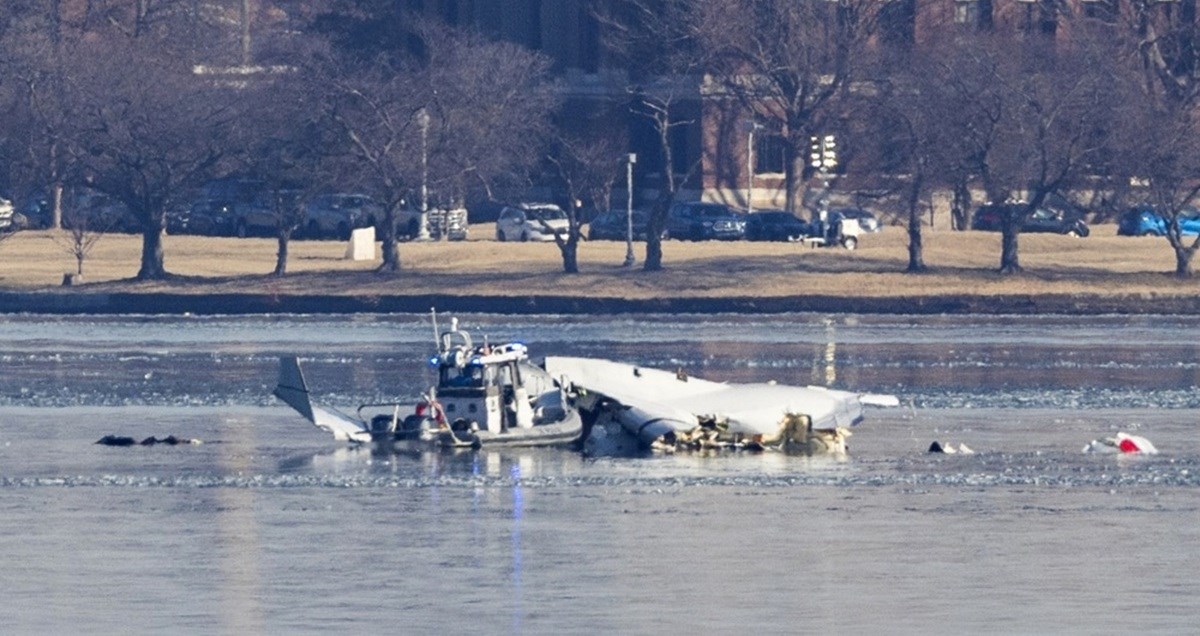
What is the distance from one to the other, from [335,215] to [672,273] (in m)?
17.2

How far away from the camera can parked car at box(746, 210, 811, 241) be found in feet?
282

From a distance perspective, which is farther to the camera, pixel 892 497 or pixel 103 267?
pixel 103 267

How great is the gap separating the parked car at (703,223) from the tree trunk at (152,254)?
18.2 m

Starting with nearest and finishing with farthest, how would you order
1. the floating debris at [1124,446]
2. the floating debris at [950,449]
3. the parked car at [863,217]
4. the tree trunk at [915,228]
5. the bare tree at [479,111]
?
the floating debris at [1124,446] → the floating debris at [950,449] → the tree trunk at [915,228] → the bare tree at [479,111] → the parked car at [863,217]

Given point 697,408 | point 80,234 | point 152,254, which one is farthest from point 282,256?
point 697,408

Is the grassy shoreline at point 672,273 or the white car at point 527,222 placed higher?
the white car at point 527,222

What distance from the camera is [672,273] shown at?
74.2m

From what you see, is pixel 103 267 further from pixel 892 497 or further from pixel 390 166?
pixel 892 497

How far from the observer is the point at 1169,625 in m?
25.0

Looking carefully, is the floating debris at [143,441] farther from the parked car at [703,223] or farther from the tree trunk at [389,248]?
the parked car at [703,223]

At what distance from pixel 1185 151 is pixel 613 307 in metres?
17.0

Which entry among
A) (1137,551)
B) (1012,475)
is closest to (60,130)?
(1012,475)

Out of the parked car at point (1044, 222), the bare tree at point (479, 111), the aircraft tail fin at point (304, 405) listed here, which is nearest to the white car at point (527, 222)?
the bare tree at point (479, 111)

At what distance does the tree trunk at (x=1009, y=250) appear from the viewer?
73.4 metres
